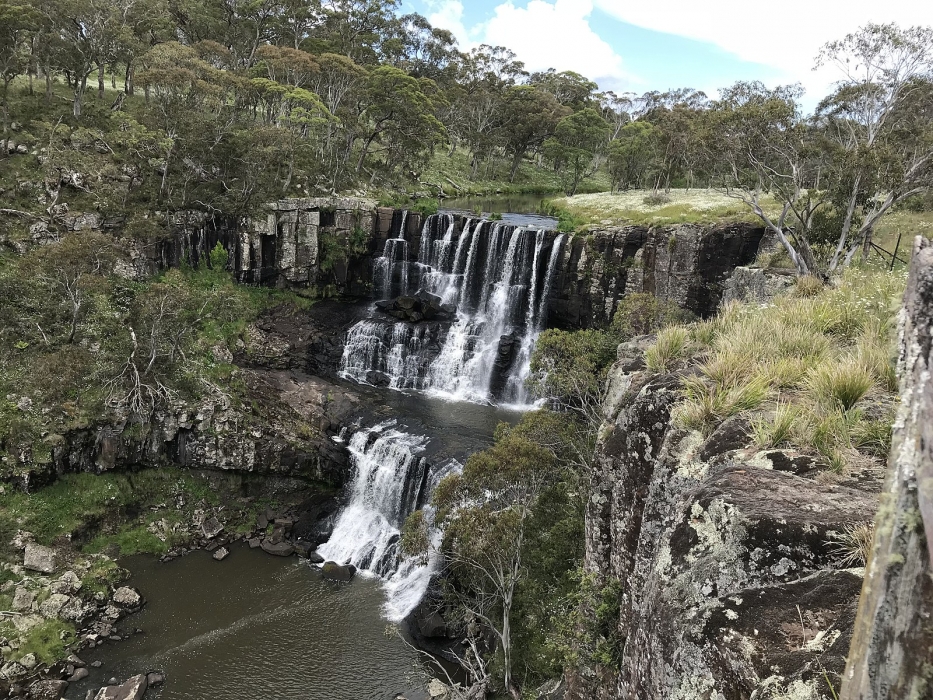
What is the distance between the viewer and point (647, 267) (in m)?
31.3

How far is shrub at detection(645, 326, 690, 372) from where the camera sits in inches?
405

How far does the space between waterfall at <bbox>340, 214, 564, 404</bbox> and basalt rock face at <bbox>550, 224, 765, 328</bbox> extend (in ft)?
4.60

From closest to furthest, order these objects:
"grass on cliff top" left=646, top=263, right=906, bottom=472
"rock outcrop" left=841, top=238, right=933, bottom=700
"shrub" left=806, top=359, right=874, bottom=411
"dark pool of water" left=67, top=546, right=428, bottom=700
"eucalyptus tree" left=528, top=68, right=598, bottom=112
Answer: "rock outcrop" left=841, top=238, right=933, bottom=700, "grass on cliff top" left=646, top=263, right=906, bottom=472, "shrub" left=806, top=359, right=874, bottom=411, "dark pool of water" left=67, top=546, right=428, bottom=700, "eucalyptus tree" left=528, top=68, right=598, bottom=112

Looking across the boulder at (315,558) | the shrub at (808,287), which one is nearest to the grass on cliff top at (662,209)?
the shrub at (808,287)

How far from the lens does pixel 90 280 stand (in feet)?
81.9

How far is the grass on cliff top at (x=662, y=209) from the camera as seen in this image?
103 feet

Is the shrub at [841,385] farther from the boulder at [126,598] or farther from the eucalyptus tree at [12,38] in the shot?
the eucalyptus tree at [12,38]

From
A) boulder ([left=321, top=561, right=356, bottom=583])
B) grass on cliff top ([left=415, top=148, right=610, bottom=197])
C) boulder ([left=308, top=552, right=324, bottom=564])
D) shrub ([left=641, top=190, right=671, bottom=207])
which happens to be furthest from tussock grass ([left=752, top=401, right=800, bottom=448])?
grass on cliff top ([left=415, top=148, right=610, bottom=197])

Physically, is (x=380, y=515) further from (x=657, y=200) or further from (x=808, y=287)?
(x=657, y=200)

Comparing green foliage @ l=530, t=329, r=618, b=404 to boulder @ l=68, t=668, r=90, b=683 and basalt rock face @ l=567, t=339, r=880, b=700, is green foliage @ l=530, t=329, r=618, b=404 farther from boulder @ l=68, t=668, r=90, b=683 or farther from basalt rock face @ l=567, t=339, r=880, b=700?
boulder @ l=68, t=668, r=90, b=683

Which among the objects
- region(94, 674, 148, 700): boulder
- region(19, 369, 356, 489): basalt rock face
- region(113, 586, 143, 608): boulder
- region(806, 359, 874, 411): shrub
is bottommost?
region(94, 674, 148, 700): boulder

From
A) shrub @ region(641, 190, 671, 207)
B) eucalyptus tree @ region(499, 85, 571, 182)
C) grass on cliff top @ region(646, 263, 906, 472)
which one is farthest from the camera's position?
eucalyptus tree @ region(499, 85, 571, 182)

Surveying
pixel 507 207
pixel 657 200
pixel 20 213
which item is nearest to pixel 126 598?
pixel 20 213

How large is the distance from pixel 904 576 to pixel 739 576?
8.46 ft
